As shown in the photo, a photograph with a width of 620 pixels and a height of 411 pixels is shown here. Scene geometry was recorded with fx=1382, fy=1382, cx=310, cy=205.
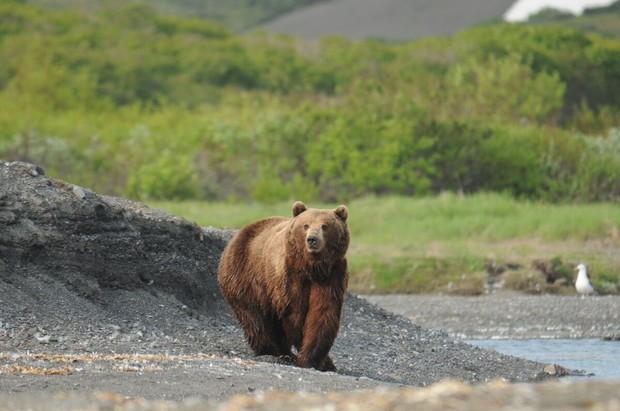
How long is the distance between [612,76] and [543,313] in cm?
5941

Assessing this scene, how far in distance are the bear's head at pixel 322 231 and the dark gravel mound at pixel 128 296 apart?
1276mm

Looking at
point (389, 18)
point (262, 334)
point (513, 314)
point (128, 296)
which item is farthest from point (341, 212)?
point (389, 18)

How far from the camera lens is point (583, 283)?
2456 cm

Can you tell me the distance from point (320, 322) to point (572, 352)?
7342mm

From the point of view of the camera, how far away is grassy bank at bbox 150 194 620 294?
2653 centimetres

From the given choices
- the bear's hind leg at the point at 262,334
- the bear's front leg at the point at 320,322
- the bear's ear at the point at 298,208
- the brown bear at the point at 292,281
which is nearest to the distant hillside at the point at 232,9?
the brown bear at the point at 292,281

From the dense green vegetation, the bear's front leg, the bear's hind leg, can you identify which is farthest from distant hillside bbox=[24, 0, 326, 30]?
the bear's front leg

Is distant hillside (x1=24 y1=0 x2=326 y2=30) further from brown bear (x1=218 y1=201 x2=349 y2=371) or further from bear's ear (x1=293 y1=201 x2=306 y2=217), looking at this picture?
bear's ear (x1=293 y1=201 x2=306 y2=217)

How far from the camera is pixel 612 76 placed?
79.6 metres

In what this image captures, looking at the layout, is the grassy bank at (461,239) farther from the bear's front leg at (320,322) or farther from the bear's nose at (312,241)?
the bear's nose at (312,241)

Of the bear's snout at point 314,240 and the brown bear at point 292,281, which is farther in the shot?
the brown bear at point 292,281

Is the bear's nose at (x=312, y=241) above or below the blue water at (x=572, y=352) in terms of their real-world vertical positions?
above

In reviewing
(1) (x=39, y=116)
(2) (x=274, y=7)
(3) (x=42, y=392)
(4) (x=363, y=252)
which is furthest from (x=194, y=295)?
(2) (x=274, y=7)

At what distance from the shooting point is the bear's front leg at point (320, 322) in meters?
12.0
